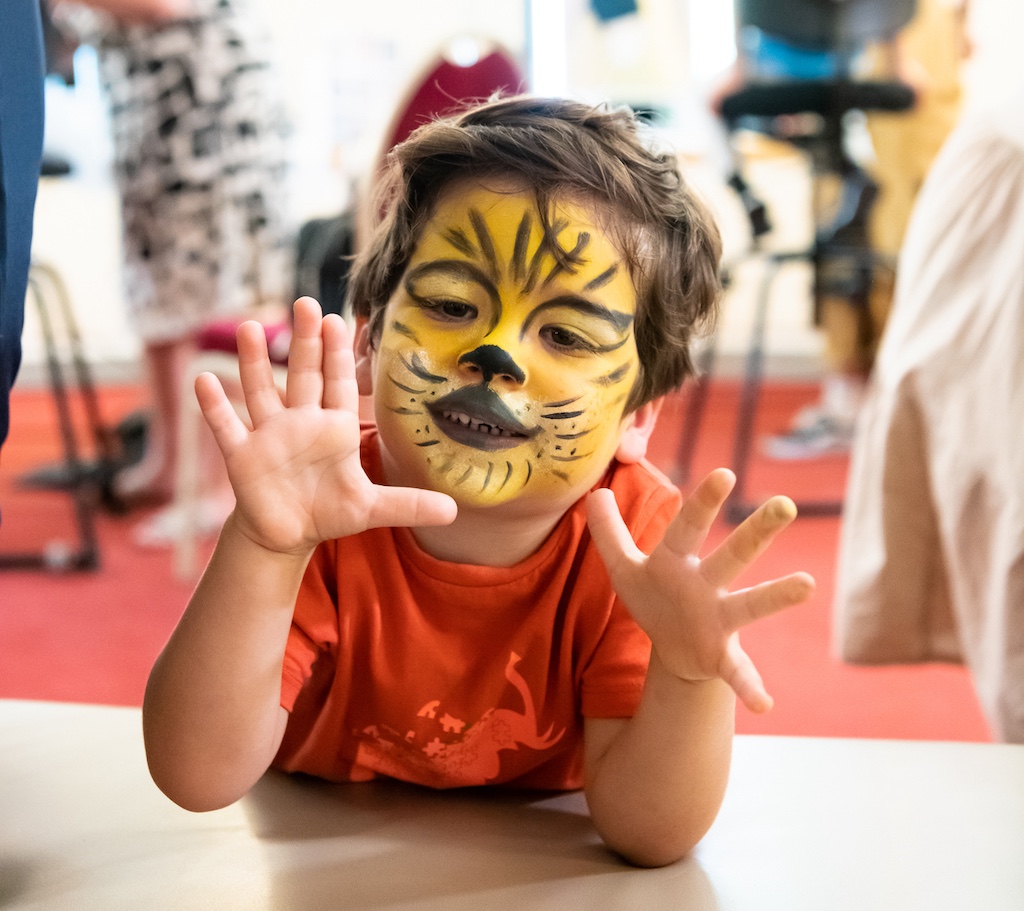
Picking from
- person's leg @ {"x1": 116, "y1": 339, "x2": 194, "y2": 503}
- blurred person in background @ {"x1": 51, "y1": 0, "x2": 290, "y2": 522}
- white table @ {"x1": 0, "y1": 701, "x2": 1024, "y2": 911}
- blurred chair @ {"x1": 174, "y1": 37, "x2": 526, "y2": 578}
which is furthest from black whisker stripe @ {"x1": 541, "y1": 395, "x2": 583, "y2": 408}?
person's leg @ {"x1": 116, "y1": 339, "x2": 194, "y2": 503}

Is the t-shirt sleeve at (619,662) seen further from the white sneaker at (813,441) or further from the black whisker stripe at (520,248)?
the white sneaker at (813,441)

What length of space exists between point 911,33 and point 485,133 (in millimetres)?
2848

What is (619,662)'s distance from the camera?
0.80 metres

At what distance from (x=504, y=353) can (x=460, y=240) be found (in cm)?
10

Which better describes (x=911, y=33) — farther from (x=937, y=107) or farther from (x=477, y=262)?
(x=477, y=262)

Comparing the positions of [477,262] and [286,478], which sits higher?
[477,262]

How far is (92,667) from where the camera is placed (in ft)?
6.13

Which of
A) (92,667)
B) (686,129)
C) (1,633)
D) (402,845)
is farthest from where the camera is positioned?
(686,129)

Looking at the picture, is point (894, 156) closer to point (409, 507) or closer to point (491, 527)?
point (491, 527)

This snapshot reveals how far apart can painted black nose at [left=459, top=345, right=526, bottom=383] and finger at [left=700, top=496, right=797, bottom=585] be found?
178 millimetres

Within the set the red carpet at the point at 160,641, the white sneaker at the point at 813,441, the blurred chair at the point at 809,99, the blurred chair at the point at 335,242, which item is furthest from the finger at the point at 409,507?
the white sneaker at the point at 813,441

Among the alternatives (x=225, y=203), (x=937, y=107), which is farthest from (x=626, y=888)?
(x=937, y=107)

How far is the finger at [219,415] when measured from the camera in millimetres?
654

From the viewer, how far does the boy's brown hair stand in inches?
30.5
